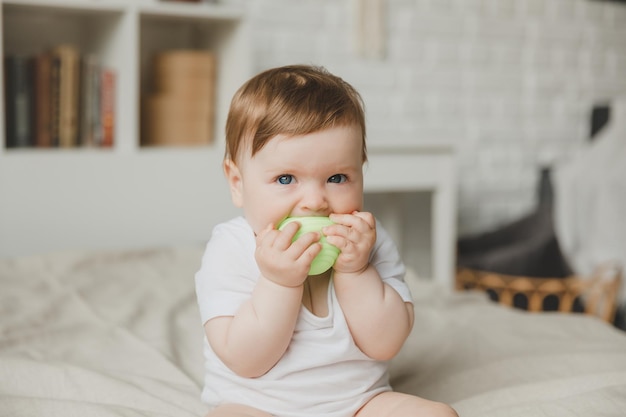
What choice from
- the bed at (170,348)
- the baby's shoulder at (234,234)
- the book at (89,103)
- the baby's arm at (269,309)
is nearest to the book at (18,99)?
the book at (89,103)

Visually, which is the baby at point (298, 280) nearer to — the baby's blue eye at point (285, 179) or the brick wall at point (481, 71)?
the baby's blue eye at point (285, 179)

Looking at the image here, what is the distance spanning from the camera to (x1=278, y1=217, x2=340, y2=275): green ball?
34.2 inches

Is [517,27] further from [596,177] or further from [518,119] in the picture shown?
[596,177]

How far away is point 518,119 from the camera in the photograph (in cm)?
314

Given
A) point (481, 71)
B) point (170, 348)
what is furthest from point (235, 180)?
point (481, 71)

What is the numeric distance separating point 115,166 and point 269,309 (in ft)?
3.96

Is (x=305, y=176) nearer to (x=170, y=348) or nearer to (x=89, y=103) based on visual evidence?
(x=170, y=348)

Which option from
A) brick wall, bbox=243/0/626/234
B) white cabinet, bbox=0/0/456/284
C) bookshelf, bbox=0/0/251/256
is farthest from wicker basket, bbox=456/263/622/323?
bookshelf, bbox=0/0/251/256

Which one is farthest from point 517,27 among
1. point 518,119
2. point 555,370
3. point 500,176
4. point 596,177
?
point 555,370

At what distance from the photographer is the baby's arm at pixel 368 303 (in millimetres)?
900

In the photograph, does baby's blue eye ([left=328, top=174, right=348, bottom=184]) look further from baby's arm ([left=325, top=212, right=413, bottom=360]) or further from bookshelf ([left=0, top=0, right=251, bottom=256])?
bookshelf ([left=0, top=0, right=251, bottom=256])

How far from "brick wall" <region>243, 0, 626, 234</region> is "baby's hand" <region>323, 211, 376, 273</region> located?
1705 millimetres

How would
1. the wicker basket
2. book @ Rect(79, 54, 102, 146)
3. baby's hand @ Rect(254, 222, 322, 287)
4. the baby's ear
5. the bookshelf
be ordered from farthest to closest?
1. the wicker basket
2. book @ Rect(79, 54, 102, 146)
3. the bookshelf
4. the baby's ear
5. baby's hand @ Rect(254, 222, 322, 287)

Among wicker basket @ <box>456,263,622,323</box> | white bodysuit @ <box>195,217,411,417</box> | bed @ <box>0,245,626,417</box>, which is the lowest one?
wicker basket @ <box>456,263,622,323</box>
